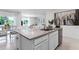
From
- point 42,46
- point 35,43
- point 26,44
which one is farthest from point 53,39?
point 26,44

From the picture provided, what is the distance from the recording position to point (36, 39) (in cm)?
136

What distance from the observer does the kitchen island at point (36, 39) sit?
1.35 m

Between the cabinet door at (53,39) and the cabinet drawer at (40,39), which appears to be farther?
the cabinet door at (53,39)

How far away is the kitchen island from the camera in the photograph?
1.35m

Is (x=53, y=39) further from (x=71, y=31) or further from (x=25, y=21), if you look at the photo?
(x=25, y=21)

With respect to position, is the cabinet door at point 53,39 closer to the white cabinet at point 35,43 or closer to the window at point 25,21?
the white cabinet at point 35,43

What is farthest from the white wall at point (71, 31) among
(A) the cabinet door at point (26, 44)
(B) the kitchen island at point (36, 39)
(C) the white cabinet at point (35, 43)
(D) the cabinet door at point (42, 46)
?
(A) the cabinet door at point (26, 44)

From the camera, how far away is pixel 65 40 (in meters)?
1.42

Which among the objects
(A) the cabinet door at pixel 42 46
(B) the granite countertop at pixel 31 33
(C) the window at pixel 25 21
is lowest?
(A) the cabinet door at pixel 42 46

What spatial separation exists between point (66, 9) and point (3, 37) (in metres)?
0.97

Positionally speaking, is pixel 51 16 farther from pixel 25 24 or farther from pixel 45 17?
pixel 25 24

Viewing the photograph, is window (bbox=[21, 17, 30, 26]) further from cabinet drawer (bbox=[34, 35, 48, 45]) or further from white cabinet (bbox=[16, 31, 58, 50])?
cabinet drawer (bbox=[34, 35, 48, 45])
